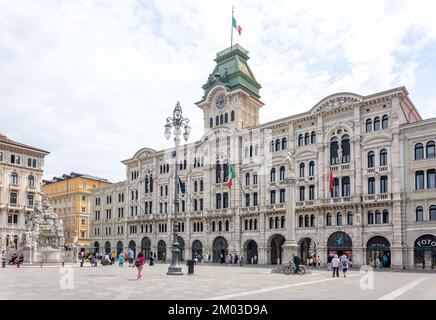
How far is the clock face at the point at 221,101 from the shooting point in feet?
226

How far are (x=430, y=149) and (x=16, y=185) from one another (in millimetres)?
64047

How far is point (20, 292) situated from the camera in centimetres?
1966

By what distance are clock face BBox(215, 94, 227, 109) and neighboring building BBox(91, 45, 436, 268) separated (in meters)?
0.15

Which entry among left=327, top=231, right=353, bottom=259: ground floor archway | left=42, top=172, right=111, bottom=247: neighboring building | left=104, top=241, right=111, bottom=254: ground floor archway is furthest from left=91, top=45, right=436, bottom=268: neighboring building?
left=42, top=172, right=111, bottom=247: neighboring building

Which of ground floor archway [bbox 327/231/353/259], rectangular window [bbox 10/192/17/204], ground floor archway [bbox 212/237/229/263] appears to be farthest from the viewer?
rectangular window [bbox 10/192/17/204]

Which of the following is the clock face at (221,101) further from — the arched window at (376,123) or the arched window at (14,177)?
the arched window at (14,177)

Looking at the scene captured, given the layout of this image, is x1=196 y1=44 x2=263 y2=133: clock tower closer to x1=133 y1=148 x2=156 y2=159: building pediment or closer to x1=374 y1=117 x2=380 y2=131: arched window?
x1=133 y1=148 x2=156 y2=159: building pediment

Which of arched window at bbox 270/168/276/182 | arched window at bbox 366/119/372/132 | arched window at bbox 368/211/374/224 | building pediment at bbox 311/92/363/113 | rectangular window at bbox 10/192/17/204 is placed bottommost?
arched window at bbox 368/211/374/224

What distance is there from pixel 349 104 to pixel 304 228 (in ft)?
50.7

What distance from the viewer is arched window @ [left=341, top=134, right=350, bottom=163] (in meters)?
53.2

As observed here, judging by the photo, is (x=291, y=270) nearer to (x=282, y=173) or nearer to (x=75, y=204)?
(x=282, y=173)

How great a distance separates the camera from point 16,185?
78.4 meters

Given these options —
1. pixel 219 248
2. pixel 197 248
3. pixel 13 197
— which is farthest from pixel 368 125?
pixel 13 197

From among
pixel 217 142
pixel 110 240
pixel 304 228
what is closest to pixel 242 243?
pixel 304 228
